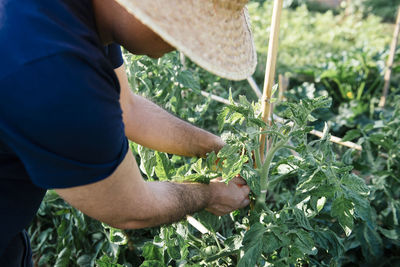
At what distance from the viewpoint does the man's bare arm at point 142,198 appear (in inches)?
38.8

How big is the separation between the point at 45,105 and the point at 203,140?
2.28 ft

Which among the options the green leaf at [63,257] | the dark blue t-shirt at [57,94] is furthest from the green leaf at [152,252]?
the green leaf at [63,257]

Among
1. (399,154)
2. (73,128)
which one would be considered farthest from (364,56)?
(73,128)

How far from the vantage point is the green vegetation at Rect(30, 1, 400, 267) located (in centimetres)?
129

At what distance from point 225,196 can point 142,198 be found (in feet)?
0.99

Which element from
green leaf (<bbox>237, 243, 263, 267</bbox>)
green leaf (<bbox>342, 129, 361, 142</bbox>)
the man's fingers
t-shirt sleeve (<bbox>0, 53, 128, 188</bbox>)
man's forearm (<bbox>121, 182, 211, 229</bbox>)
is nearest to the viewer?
t-shirt sleeve (<bbox>0, 53, 128, 188</bbox>)

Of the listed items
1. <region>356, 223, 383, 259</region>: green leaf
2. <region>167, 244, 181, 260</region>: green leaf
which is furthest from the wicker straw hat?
<region>356, 223, 383, 259</region>: green leaf

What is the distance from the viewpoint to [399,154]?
2066mm

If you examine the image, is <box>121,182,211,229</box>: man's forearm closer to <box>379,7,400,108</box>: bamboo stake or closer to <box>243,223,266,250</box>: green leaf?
<box>243,223,266,250</box>: green leaf

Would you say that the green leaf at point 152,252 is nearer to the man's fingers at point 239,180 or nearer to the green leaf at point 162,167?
the green leaf at point 162,167

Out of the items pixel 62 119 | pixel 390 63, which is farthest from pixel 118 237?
pixel 390 63

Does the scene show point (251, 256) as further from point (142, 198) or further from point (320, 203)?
point (142, 198)

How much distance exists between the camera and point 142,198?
3.57 ft

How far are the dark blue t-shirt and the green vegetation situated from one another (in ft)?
1.43
